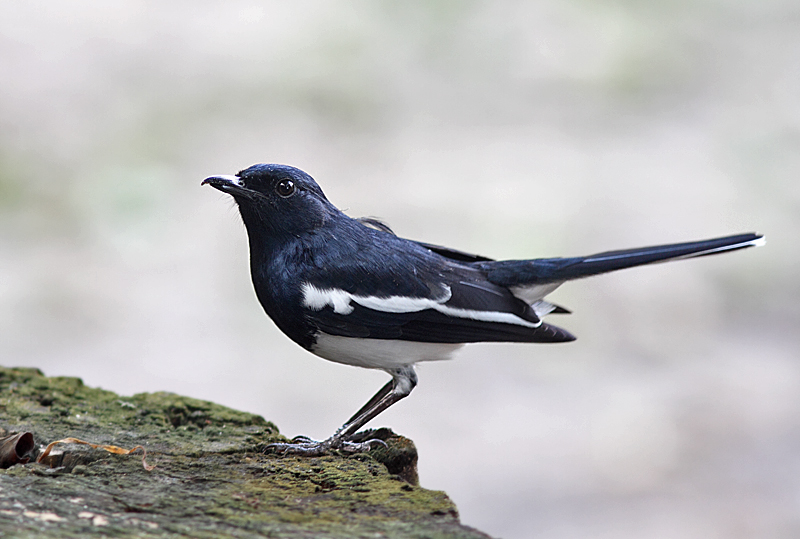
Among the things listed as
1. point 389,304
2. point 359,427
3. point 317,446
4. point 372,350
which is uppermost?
point 389,304

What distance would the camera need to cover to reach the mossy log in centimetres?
260

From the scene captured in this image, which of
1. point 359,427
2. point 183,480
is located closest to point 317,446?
point 359,427

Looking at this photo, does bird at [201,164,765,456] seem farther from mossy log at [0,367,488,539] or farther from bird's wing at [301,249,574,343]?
mossy log at [0,367,488,539]

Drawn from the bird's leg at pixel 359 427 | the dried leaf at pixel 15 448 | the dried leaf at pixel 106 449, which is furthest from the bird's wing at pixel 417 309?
the dried leaf at pixel 15 448

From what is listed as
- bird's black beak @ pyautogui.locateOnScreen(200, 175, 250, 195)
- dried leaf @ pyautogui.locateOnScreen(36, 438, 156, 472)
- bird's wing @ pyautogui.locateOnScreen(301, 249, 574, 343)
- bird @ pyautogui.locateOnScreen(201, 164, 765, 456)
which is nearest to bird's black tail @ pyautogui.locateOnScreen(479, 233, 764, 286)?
bird @ pyautogui.locateOnScreen(201, 164, 765, 456)

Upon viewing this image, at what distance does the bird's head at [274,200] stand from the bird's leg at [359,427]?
0.79m

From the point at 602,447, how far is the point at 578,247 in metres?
2.70

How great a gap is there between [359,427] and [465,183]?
7357 mm

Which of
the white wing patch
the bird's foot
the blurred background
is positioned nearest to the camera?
the bird's foot

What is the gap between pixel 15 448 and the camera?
3.25 m

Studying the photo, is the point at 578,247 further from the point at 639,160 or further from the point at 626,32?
the point at 626,32

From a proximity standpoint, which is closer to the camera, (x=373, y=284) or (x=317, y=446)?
(x=317, y=446)

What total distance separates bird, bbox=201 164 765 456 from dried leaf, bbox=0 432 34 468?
1.01 meters

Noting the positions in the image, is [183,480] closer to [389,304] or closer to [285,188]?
[389,304]
